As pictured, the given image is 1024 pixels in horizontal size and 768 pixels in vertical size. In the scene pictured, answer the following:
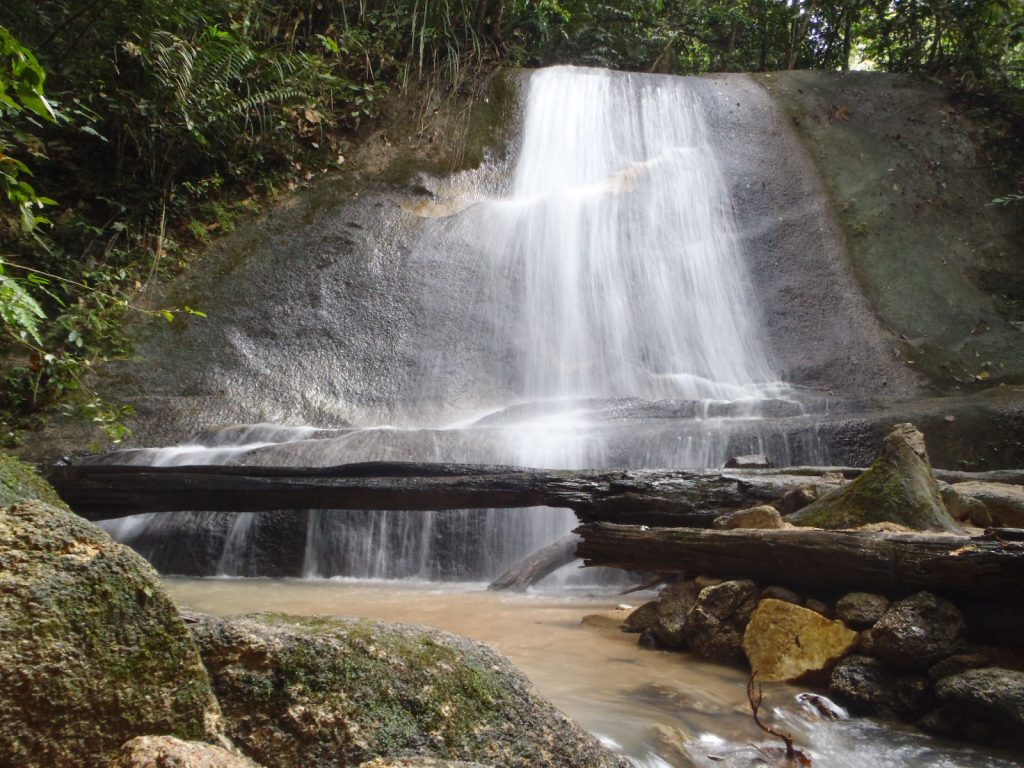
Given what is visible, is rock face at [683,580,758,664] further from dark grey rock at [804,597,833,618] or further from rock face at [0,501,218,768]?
rock face at [0,501,218,768]

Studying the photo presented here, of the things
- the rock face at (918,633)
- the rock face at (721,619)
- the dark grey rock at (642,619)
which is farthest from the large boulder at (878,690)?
Result: the dark grey rock at (642,619)

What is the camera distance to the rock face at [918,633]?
2.96m

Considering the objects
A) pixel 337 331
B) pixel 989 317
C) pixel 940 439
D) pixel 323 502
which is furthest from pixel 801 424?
pixel 337 331

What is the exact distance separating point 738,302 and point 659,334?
1291mm

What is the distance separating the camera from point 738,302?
34.8 feet

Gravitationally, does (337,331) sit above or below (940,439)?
above

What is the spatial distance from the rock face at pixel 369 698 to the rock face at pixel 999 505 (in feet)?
9.48

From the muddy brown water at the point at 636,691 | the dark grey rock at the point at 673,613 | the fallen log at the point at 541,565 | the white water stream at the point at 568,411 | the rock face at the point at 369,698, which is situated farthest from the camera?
the fallen log at the point at 541,565

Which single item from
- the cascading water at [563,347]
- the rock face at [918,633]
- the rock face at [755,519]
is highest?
the cascading water at [563,347]

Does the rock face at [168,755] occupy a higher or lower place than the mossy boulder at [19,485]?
lower

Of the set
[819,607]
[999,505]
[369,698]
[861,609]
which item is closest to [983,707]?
[861,609]

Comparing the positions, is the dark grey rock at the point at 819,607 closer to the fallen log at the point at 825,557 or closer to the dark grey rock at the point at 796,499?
the fallen log at the point at 825,557

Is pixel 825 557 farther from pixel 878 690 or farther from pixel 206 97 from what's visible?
pixel 206 97

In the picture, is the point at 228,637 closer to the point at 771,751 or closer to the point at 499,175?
the point at 771,751
